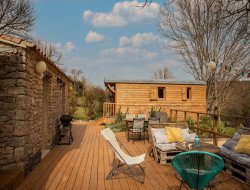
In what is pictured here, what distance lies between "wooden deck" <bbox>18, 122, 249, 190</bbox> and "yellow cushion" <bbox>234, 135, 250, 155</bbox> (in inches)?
23.0

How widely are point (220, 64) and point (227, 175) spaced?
48.8 feet

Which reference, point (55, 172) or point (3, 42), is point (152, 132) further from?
point (3, 42)

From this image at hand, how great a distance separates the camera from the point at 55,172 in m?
5.37

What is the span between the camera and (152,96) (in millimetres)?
15891

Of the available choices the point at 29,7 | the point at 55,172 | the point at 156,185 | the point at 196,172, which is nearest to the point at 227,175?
the point at 156,185

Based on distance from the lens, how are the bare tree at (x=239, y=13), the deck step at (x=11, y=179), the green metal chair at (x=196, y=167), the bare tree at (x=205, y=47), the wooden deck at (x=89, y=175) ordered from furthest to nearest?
the bare tree at (x=205, y=47) → the wooden deck at (x=89, y=175) → the deck step at (x=11, y=179) → the green metal chair at (x=196, y=167) → the bare tree at (x=239, y=13)

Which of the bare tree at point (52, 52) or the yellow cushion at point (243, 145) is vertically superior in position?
the bare tree at point (52, 52)

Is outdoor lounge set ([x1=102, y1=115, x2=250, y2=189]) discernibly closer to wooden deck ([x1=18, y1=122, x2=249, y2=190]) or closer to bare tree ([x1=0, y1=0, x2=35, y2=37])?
wooden deck ([x1=18, y1=122, x2=249, y2=190])

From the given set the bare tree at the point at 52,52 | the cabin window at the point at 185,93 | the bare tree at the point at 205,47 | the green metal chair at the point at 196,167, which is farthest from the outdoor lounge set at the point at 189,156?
the bare tree at the point at 52,52

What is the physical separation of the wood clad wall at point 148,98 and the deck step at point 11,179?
35.9 feet

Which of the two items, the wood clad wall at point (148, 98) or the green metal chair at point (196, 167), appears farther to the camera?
the wood clad wall at point (148, 98)

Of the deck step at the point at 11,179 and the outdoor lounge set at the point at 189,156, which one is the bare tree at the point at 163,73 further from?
the deck step at the point at 11,179

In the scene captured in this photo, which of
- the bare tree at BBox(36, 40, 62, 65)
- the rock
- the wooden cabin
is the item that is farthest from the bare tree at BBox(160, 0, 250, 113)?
the rock

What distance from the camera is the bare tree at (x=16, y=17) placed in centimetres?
1619
